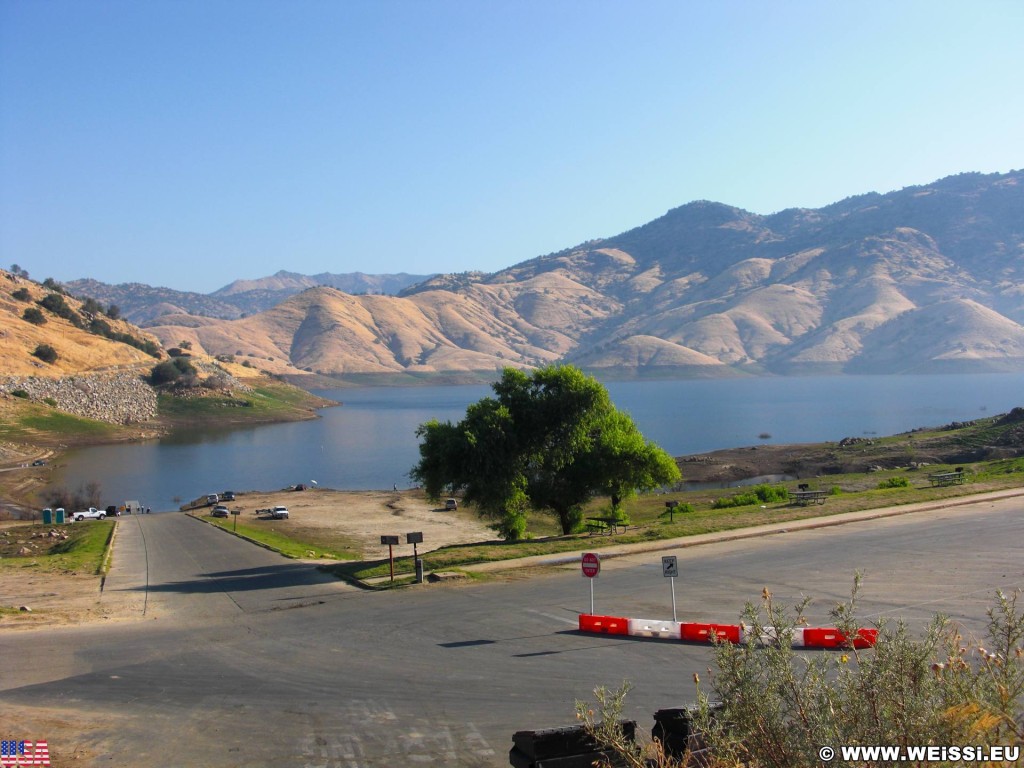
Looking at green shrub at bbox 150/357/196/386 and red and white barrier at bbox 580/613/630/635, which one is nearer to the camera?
red and white barrier at bbox 580/613/630/635

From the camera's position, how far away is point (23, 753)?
516 inches

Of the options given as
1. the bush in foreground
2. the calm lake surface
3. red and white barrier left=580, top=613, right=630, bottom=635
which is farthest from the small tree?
the bush in foreground

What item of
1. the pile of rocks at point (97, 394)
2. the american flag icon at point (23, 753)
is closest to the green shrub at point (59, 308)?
the pile of rocks at point (97, 394)

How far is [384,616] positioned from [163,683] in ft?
22.7

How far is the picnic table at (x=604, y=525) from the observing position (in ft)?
134

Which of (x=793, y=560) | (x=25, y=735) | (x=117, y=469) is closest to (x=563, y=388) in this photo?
(x=793, y=560)

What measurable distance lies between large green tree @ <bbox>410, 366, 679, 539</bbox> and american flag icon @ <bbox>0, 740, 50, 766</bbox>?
1000 inches

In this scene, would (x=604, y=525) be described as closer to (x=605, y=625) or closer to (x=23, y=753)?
(x=605, y=625)

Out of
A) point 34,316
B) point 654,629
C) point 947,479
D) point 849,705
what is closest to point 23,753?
point 849,705

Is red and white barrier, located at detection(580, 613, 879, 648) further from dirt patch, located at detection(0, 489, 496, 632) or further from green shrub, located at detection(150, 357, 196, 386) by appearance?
green shrub, located at detection(150, 357, 196, 386)

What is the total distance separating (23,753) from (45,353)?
160657mm

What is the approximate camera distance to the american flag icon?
1284 cm

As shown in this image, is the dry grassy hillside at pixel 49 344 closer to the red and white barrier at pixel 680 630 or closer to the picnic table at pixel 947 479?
the picnic table at pixel 947 479

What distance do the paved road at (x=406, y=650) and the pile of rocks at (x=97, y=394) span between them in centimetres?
12609
